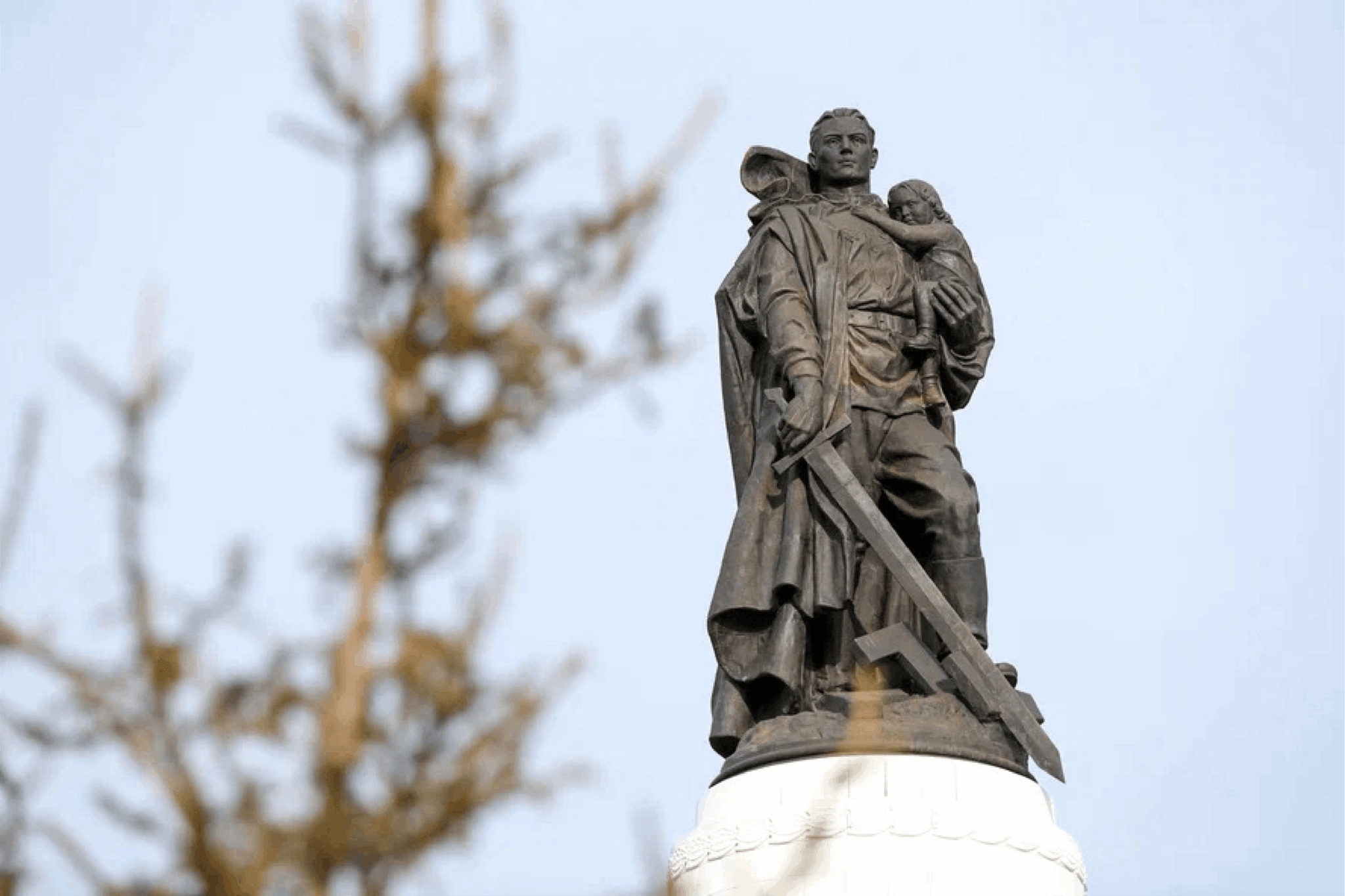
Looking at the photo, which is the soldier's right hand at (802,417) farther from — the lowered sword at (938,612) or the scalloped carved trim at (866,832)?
the scalloped carved trim at (866,832)

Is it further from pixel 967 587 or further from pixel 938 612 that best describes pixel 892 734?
pixel 967 587

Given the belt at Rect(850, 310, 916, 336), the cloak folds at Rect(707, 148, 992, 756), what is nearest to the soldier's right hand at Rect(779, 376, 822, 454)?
the cloak folds at Rect(707, 148, 992, 756)

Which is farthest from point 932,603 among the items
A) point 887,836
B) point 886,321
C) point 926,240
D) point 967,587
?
point 926,240

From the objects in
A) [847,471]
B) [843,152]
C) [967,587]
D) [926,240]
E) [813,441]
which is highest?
[843,152]

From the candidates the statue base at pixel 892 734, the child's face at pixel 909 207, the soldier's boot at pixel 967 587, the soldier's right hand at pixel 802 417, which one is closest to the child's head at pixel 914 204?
the child's face at pixel 909 207

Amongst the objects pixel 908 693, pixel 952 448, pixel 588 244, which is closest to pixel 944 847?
pixel 908 693

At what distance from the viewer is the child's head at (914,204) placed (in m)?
13.3

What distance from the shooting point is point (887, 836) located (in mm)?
11383

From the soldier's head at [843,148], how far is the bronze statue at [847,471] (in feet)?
0.04

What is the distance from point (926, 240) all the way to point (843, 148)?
67cm

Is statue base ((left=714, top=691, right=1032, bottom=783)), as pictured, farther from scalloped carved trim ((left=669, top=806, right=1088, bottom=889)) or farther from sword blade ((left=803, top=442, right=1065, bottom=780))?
scalloped carved trim ((left=669, top=806, right=1088, bottom=889))

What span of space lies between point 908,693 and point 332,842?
6307mm

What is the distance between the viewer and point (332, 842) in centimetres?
612

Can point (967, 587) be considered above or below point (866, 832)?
above
